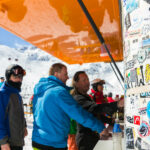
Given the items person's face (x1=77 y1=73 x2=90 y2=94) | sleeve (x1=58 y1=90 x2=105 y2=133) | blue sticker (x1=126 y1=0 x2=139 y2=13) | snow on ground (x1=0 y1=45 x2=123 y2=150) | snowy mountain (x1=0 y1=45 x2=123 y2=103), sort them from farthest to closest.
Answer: snowy mountain (x1=0 y1=45 x2=123 y2=103) → snow on ground (x1=0 y1=45 x2=123 y2=150) → person's face (x1=77 y1=73 x2=90 y2=94) → sleeve (x1=58 y1=90 x2=105 y2=133) → blue sticker (x1=126 y1=0 x2=139 y2=13)

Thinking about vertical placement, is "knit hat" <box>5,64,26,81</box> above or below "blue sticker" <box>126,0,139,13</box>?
below

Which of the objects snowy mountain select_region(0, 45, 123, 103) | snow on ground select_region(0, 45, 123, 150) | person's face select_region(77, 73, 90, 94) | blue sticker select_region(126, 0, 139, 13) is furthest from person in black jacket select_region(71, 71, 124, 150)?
snowy mountain select_region(0, 45, 123, 103)

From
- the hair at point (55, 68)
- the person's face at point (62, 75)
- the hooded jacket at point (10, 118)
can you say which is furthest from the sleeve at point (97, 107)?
the hooded jacket at point (10, 118)

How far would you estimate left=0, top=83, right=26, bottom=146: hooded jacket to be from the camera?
1.76 m

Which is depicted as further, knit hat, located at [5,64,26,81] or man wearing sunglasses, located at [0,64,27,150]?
knit hat, located at [5,64,26,81]

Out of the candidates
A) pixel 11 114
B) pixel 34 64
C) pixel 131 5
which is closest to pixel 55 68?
pixel 11 114

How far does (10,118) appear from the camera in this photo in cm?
182

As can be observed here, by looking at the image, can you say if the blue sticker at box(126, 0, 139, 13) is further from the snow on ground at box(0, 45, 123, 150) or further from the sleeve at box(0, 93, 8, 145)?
the snow on ground at box(0, 45, 123, 150)

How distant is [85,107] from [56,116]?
0.36m

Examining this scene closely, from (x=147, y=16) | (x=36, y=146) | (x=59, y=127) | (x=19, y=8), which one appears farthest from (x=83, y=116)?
(x=19, y=8)

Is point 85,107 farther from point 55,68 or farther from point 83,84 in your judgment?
point 55,68

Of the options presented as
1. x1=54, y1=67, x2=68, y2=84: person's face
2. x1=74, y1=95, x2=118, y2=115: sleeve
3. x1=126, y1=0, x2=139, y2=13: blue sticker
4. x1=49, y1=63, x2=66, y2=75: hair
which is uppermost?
x1=126, y1=0, x2=139, y2=13: blue sticker

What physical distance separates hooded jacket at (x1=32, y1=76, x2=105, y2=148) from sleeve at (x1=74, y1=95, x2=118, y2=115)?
168mm

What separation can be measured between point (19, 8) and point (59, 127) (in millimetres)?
1347
